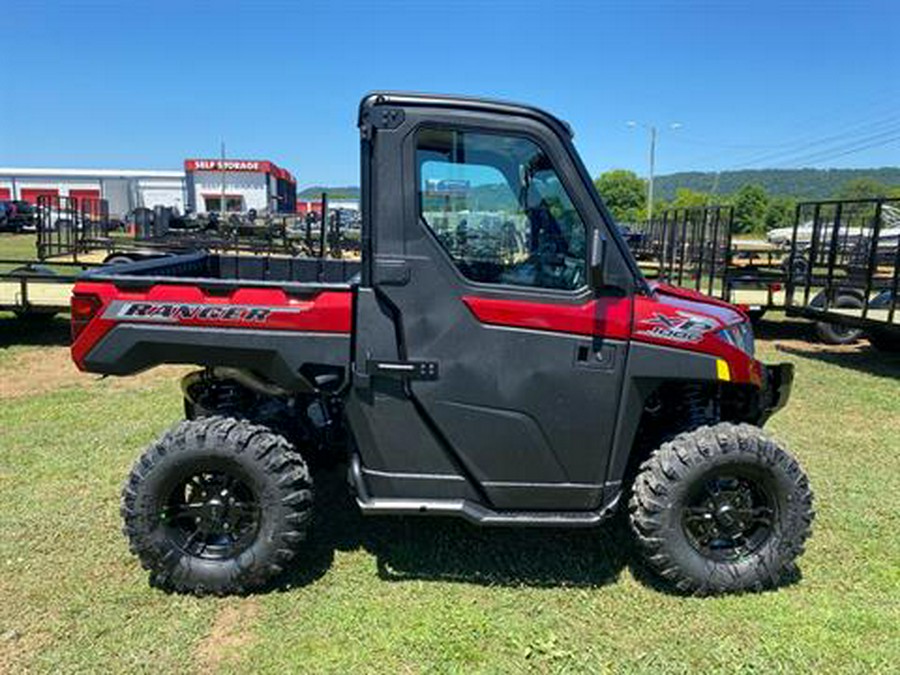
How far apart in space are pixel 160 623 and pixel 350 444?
1.13 meters

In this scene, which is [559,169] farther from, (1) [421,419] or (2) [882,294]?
(2) [882,294]

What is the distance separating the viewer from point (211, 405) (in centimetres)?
438

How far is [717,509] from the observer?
11.7 ft

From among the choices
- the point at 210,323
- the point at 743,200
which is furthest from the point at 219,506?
the point at 743,200

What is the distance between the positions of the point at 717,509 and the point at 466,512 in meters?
1.22

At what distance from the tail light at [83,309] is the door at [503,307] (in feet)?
4.32

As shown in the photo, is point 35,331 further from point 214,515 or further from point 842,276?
point 842,276

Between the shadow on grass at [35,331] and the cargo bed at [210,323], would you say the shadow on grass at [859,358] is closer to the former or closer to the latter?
the cargo bed at [210,323]

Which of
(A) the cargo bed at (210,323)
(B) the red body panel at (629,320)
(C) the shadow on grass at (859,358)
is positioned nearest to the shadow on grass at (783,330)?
(C) the shadow on grass at (859,358)

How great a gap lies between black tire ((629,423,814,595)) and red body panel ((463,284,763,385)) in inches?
14.4

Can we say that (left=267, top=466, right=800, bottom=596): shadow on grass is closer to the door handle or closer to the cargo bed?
the cargo bed

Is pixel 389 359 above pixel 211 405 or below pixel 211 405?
above

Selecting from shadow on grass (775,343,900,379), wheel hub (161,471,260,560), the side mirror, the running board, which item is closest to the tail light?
wheel hub (161,471,260,560)

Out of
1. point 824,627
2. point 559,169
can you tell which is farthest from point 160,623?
point 824,627
